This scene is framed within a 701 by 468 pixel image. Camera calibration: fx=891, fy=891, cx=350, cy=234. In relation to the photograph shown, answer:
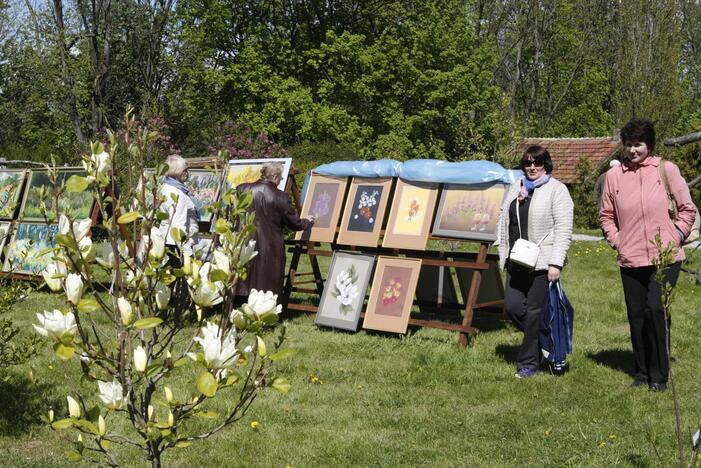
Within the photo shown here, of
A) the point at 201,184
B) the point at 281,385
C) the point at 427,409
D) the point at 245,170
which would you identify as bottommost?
the point at 201,184

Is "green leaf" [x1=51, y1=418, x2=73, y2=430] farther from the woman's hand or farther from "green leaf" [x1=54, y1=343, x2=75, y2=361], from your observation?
the woman's hand

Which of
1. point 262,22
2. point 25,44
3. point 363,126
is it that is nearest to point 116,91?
point 25,44

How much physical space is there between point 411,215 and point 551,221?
107 inches

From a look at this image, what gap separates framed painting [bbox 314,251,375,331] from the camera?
32.4ft

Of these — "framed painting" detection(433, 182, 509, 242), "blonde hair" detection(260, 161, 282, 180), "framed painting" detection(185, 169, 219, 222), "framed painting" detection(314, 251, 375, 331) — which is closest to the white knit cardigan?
"framed painting" detection(433, 182, 509, 242)

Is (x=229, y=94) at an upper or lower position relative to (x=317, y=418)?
lower

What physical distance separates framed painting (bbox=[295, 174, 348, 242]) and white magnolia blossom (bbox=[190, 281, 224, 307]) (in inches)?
301

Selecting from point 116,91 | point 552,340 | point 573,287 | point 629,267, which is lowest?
point 116,91

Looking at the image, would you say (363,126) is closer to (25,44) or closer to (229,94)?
(229,94)

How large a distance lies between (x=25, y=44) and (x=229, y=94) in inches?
339

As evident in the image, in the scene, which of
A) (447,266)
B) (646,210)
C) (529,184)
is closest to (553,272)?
(529,184)

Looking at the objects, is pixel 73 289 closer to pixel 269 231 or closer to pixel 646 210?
pixel 646 210

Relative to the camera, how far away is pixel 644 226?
6770 millimetres

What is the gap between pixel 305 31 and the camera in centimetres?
3928
